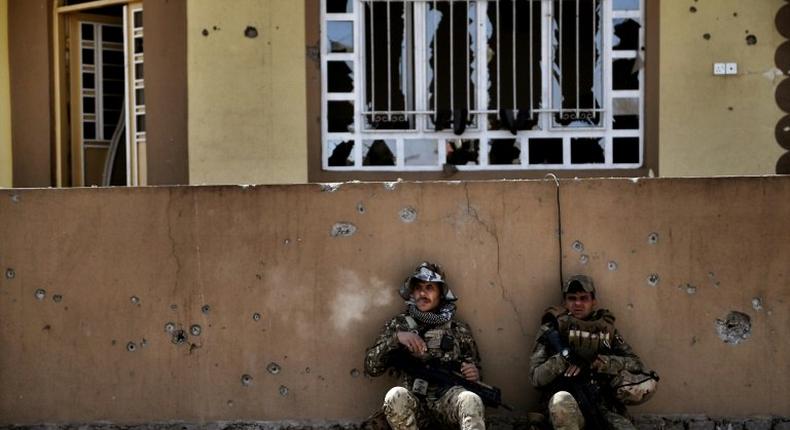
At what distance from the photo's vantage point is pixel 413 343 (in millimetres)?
6156

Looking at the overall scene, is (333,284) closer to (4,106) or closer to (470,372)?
(470,372)

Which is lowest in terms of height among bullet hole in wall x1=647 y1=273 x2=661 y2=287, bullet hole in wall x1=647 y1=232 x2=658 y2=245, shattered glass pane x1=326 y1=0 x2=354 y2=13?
bullet hole in wall x1=647 y1=273 x2=661 y2=287

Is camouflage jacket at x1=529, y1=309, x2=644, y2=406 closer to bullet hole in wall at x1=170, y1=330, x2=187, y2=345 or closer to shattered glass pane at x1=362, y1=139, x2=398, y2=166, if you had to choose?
bullet hole in wall at x1=170, y1=330, x2=187, y2=345

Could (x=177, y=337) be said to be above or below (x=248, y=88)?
below

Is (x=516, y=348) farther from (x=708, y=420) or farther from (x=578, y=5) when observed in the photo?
(x=578, y=5)

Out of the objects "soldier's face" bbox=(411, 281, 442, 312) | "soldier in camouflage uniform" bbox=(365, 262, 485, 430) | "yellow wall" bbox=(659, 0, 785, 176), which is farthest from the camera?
"yellow wall" bbox=(659, 0, 785, 176)

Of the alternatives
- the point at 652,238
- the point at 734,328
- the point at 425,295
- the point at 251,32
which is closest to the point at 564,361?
the point at 425,295

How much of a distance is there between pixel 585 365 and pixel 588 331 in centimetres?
22

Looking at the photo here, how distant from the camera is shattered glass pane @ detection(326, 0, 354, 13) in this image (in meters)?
8.93

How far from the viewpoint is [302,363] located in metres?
6.64

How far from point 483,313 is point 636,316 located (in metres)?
0.90

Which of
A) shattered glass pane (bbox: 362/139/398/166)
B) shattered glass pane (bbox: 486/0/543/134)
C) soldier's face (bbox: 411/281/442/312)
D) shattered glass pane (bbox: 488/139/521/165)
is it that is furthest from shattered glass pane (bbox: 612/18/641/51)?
soldier's face (bbox: 411/281/442/312)

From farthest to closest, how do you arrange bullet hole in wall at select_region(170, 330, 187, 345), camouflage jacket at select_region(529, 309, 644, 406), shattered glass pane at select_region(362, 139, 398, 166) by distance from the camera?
shattered glass pane at select_region(362, 139, 398, 166)
bullet hole in wall at select_region(170, 330, 187, 345)
camouflage jacket at select_region(529, 309, 644, 406)

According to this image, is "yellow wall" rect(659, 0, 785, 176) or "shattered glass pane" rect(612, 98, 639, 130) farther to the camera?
"shattered glass pane" rect(612, 98, 639, 130)
